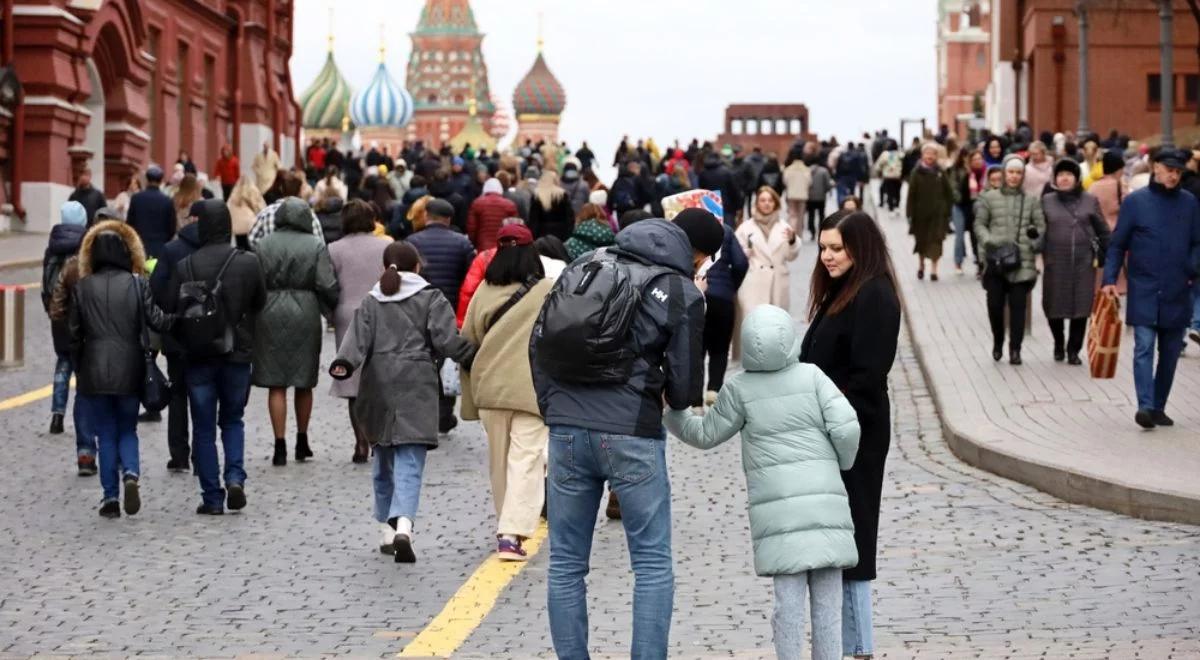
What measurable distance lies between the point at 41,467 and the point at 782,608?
8709 millimetres

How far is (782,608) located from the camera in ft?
27.0

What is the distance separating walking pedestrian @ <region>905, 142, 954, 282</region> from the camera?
28.6 meters

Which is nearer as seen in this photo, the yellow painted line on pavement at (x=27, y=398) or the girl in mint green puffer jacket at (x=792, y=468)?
the girl in mint green puffer jacket at (x=792, y=468)

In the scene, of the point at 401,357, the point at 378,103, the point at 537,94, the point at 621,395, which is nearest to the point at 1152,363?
the point at 401,357

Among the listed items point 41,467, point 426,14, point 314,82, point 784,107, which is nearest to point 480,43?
point 426,14

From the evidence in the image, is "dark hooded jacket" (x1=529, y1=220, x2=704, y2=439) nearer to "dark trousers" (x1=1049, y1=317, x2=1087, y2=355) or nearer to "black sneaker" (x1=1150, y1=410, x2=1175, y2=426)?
"black sneaker" (x1=1150, y1=410, x2=1175, y2=426)

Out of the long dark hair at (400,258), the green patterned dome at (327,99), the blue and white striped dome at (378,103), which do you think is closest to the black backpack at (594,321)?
the long dark hair at (400,258)

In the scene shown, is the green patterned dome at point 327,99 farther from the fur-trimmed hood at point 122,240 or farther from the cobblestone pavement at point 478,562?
the fur-trimmed hood at point 122,240

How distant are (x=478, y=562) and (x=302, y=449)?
173 inches

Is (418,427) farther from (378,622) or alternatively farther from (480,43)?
(480,43)

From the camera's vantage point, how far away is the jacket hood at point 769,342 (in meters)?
8.21

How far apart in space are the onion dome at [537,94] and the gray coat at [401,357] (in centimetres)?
14694

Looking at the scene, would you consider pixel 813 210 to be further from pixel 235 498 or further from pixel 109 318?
pixel 109 318

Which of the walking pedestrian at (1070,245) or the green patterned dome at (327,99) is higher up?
the green patterned dome at (327,99)
